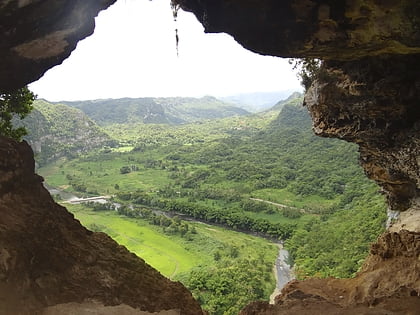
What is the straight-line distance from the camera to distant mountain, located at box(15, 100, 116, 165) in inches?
5915

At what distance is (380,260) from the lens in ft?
58.3

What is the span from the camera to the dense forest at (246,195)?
1982 inches

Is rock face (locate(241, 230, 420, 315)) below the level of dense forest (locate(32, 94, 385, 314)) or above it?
above

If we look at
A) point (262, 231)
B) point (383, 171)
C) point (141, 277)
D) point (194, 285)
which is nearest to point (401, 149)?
point (383, 171)

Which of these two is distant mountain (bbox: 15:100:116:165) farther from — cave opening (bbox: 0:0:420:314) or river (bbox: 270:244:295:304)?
cave opening (bbox: 0:0:420:314)

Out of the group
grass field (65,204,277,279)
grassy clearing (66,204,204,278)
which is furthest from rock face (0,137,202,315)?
grassy clearing (66,204,204,278)

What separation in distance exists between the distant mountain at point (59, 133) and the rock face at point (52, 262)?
136126mm

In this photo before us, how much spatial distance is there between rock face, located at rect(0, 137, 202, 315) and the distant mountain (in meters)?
136

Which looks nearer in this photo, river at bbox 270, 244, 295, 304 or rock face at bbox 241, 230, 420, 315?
rock face at bbox 241, 230, 420, 315

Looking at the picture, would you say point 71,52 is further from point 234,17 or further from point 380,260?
→ point 380,260

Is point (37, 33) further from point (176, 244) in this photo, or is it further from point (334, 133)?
point (176, 244)

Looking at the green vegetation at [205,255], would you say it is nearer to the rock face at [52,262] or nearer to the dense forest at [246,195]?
the dense forest at [246,195]

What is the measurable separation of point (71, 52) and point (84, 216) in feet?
267

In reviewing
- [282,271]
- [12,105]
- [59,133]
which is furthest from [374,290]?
[59,133]
